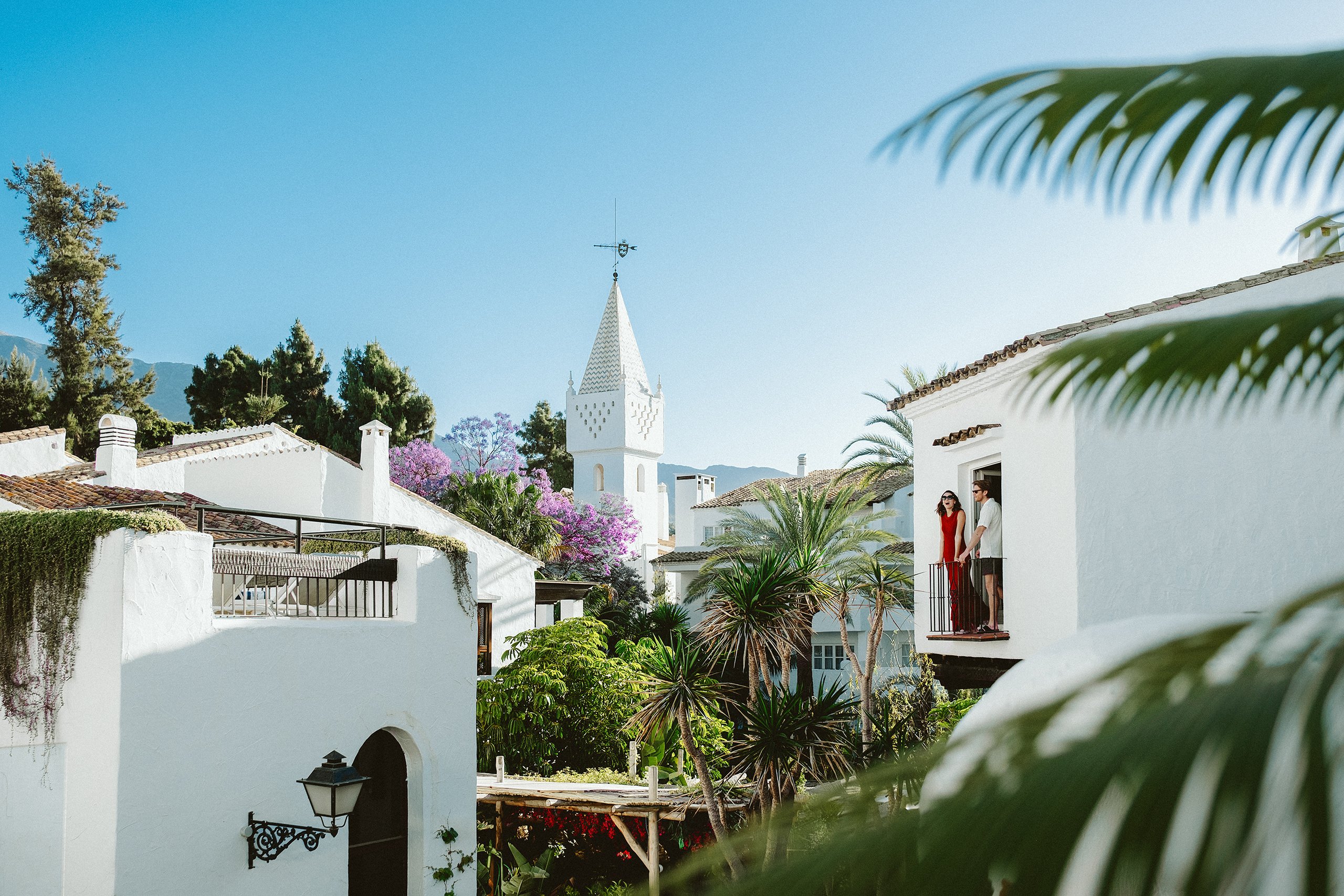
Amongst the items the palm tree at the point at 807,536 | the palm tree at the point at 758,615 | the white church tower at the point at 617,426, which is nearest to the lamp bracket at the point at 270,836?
the palm tree at the point at 758,615

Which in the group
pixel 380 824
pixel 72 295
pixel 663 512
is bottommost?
pixel 380 824

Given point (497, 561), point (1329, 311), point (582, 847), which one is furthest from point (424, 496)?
point (1329, 311)

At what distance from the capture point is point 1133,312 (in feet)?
39.5

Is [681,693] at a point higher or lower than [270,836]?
higher

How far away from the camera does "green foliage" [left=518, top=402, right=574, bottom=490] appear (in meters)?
45.8

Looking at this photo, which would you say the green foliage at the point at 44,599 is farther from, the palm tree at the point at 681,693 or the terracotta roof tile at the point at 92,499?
the palm tree at the point at 681,693

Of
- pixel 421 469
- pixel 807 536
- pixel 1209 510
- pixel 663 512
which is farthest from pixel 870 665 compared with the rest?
pixel 663 512

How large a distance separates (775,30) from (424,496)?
26.1 metres

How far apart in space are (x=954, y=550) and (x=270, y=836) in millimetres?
8564

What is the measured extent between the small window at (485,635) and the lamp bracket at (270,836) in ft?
43.5

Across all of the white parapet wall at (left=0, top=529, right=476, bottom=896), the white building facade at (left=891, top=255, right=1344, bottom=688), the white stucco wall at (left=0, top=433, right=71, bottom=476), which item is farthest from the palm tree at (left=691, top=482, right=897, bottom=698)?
the white stucco wall at (left=0, top=433, right=71, bottom=476)

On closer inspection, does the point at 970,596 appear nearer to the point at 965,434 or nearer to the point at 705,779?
the point at 965,434

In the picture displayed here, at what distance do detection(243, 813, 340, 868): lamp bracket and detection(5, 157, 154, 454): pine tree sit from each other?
28.3 m

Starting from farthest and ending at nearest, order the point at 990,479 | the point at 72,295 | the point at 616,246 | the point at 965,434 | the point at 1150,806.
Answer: the point at 616,246
the point at 72,295
the point at 990,479
the point at 965,434
the point at 1150,806
